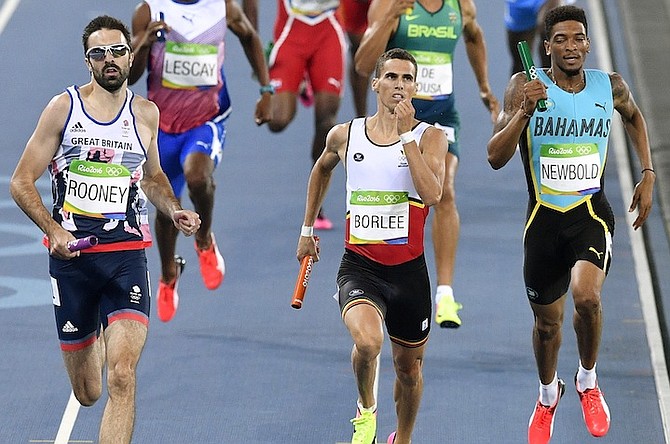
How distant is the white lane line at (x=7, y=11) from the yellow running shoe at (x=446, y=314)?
9685mm

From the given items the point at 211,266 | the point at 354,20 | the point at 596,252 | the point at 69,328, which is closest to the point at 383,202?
the point at 596,252

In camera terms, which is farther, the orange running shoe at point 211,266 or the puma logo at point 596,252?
the orange running shoe at point 211,266

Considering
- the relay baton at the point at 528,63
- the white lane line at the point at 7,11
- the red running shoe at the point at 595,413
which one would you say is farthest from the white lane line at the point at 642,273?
the white lane line at the point at 7,11

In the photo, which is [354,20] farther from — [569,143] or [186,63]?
[569,143]

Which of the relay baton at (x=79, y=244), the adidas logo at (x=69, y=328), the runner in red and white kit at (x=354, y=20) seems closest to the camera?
the relay baton at (x=79, y=244)

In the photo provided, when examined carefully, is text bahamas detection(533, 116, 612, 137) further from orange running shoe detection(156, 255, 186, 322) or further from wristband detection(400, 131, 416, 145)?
orange running shoe detection(156, 255, 186, 322)

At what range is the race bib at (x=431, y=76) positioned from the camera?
9.83 meters

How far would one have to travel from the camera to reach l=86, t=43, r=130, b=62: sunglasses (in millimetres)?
7366

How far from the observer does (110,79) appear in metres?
7.39

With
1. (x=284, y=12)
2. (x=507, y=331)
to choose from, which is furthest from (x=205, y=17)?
(x=507, y=331)

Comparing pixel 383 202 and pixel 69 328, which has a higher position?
pixel 383 202

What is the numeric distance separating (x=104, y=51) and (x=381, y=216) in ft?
5.39

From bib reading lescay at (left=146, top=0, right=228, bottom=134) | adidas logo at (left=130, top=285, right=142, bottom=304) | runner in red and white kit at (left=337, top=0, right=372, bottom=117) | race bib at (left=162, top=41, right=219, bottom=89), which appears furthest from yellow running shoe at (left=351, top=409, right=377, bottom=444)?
runner in red and white kit at (left=337, top=0, right=372, bottom=117)

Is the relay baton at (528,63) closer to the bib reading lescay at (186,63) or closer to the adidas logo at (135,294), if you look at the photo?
the adidas logo at (135,294)
